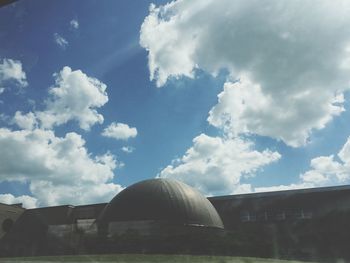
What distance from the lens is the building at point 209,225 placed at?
29797 mm

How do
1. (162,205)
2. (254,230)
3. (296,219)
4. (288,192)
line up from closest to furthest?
(162,205) → (254,230) → (296,219) → (288,192)

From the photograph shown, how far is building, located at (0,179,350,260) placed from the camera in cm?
2980

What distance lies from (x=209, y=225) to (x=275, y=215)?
14.3 metres

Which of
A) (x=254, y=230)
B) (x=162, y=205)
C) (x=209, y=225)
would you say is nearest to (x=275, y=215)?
(x=254, y=230)

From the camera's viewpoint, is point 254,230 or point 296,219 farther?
point 296,219

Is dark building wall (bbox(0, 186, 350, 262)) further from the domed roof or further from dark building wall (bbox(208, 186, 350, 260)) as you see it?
the domed roof

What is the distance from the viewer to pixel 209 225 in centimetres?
3491

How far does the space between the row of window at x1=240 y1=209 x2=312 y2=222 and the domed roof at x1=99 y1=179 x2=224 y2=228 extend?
465 inches

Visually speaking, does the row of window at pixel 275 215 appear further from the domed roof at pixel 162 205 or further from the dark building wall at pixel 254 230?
the domed roof at pixel 162 205

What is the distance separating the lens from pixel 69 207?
58.7m

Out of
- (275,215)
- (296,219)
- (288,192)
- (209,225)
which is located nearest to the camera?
(209,225)

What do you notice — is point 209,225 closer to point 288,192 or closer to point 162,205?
point 162,205

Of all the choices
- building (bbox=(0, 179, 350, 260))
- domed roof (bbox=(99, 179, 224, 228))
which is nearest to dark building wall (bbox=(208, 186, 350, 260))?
building (bbox=(0, 179, 350, 260))

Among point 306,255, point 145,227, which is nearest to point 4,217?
point 145,227
